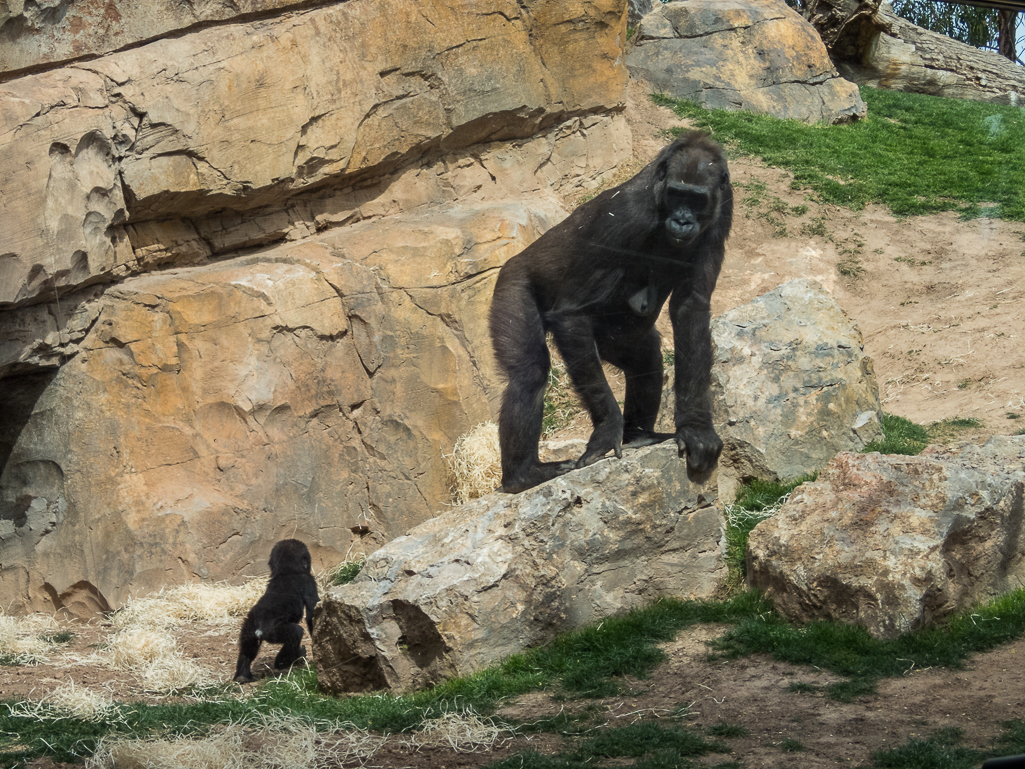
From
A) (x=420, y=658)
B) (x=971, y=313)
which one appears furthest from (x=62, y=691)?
(x=971, y=313)

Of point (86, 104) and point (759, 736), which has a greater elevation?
point (86, 104)

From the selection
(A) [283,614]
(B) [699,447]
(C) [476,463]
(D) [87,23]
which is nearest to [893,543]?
(B) [699,447]

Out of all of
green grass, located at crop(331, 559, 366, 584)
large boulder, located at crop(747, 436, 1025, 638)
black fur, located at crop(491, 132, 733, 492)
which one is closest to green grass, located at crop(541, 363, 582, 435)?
green grass, located at crop(331, 559, 366, 584)

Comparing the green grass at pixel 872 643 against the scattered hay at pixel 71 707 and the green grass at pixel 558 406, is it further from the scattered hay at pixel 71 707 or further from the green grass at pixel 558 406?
the green grass at pixel 558 406

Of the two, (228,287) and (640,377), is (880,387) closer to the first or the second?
(640,377)

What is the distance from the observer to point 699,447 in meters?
4.29

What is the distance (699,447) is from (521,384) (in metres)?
0.87

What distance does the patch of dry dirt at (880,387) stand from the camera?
290 centimetres

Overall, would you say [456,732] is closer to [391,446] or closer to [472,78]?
[391,446]

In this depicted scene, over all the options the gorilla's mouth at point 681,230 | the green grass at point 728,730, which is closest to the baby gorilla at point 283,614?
the green grass at point 728,730

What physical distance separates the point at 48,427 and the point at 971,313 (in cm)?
611

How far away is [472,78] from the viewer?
7555 mm

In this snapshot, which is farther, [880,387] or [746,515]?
[880,387]

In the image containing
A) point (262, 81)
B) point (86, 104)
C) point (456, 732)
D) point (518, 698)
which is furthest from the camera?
point (262, 81)
